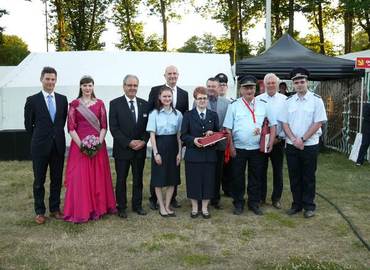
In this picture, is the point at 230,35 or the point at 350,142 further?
the point at 230,35

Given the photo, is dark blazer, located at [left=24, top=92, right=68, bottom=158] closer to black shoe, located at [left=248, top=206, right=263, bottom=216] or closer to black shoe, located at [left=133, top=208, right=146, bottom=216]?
black shoe, located at [left=133, top=208, right=146, bottom=216]

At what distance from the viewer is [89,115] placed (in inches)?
190

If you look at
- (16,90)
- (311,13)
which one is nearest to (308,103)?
(16,90)

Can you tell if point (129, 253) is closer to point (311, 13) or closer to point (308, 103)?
point (308, 103)

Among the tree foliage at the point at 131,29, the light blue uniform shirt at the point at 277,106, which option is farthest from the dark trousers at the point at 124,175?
the tree foliage at the point at 131,29

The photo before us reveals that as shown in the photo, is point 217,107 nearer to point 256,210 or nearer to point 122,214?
point 256,210

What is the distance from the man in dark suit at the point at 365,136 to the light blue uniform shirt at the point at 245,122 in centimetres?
404

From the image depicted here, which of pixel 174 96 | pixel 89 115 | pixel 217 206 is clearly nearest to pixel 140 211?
pixel 217 206

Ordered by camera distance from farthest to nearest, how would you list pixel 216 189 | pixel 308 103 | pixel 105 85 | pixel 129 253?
pixel 105 85
pixel 216 189
pixel 308 103
pixel 129 253

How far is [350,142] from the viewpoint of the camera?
10297mm

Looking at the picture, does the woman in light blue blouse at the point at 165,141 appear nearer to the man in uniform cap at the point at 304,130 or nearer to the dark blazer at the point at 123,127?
the dark blazer at the point at 123,127

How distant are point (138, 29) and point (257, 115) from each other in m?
24.5

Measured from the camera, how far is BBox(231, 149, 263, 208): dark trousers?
5.15 m

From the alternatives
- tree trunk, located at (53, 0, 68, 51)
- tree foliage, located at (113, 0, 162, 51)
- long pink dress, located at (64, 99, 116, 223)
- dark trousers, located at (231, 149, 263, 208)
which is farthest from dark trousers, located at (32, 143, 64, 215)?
tree foliage, located at (113, 0, 162, 51)
